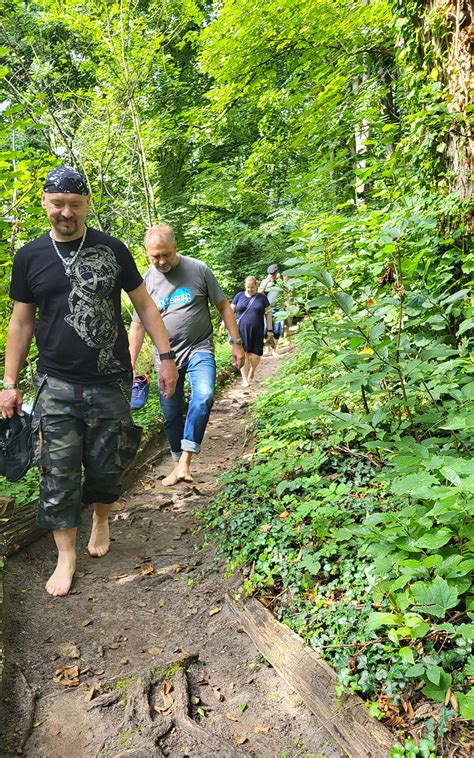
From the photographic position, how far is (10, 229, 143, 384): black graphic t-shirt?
2770mm

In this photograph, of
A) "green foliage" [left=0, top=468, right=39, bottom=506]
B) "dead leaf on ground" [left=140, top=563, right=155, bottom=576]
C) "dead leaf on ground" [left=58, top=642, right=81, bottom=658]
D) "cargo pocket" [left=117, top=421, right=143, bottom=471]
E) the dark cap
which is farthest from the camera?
"green foliage" [left=0, top=468, right=39, bottom=506]

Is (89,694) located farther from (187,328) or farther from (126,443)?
(187,328)

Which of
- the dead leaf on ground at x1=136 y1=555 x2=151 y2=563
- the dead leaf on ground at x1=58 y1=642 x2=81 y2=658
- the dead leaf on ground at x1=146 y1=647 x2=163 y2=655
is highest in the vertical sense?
the dead leaf on ground at x1=58 y1=642 x2=81 y2=658

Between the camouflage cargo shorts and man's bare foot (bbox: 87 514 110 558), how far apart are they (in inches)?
16.7

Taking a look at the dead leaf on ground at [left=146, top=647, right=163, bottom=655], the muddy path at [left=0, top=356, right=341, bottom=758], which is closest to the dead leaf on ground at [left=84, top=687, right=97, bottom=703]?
the muddy path at [left=0, top=356, right=341, bottom=758]

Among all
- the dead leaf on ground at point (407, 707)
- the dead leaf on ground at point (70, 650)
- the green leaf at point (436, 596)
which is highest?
the green leaf at point (436, 596)

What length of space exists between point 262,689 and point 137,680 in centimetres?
56

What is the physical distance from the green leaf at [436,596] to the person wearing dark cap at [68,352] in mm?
1979

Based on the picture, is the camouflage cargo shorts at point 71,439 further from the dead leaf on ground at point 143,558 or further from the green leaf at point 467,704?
the green leaf at point 467,704

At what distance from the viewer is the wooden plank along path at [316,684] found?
164 centimetres

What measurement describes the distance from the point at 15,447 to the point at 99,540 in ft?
3.02

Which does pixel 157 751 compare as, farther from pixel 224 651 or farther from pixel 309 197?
pixel 309 197

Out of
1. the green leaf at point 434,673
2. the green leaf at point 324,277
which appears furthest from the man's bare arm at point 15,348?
the green leaf at point 434,673

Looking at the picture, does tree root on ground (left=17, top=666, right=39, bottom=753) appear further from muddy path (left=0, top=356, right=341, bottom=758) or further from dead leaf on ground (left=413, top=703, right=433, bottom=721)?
dead leaf on ground (left=413, top=703, right=433, bottom=721)
